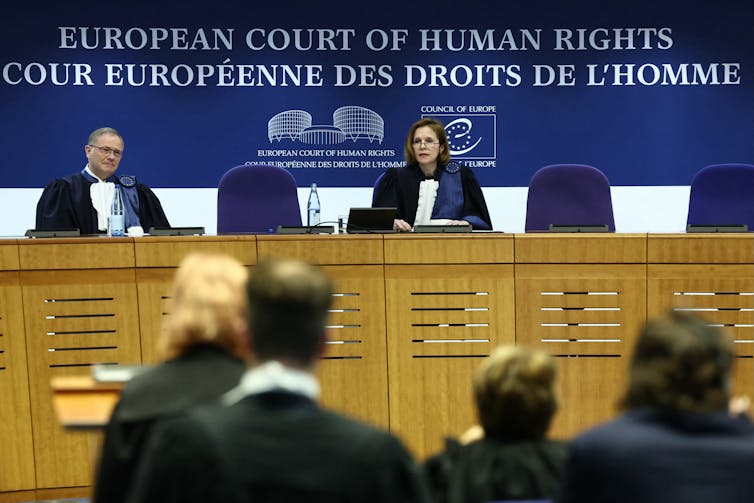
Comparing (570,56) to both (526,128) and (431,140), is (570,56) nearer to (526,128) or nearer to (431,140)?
(526,128)

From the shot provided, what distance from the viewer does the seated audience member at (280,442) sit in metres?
1.48

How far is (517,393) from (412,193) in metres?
4.47

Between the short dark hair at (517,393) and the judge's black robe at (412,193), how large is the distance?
4.31 metres

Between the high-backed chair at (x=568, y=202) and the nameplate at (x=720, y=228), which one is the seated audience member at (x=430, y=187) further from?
the nameplate at (x=720, y=228)

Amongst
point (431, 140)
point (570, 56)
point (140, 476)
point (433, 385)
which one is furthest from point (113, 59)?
point (140, 476)

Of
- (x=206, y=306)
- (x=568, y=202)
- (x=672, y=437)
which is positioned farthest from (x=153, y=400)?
(x=568, y=202)

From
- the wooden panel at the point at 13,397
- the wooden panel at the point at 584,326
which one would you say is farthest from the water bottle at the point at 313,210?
the wooden panel at the point at 13,397

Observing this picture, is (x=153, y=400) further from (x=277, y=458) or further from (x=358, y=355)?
(x=358, y=355)

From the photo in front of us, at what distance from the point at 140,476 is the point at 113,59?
6827 mm

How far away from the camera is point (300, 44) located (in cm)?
791

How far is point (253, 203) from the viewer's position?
6203mm

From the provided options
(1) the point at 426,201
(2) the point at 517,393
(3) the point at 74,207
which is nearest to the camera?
(2) the point at 517,393

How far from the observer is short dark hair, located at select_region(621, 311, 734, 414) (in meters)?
1.59

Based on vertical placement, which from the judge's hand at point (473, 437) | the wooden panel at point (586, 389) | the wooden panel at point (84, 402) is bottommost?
the wooden panel at point (586, 389)
